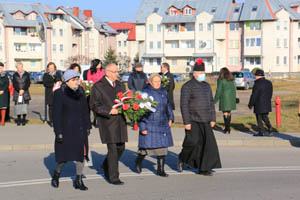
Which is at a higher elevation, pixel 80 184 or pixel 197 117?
pixel 197 117

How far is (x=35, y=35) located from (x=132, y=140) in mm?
85926

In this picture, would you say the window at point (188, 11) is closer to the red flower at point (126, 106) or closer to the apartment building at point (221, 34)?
the apartment building at point (221, 34)

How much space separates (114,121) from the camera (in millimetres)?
8461

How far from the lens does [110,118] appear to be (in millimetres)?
8445

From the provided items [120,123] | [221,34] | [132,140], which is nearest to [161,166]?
[120,123]

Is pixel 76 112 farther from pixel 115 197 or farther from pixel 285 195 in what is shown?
pixel 285 195

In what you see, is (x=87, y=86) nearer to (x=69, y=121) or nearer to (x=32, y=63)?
(x=69, y=121)

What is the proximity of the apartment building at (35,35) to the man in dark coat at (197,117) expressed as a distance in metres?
82.6

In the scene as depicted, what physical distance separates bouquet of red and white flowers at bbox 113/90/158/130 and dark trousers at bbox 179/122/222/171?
3.60 feet

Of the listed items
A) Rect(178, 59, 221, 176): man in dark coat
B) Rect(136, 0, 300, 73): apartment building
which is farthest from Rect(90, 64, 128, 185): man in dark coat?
Rect(136, 0, 300, 73): apartment building

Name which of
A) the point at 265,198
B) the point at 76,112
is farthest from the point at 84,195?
the point at 265,198

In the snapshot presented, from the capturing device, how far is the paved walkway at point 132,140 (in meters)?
13.0

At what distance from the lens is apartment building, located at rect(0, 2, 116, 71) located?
93688 mm

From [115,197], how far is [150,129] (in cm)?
172
